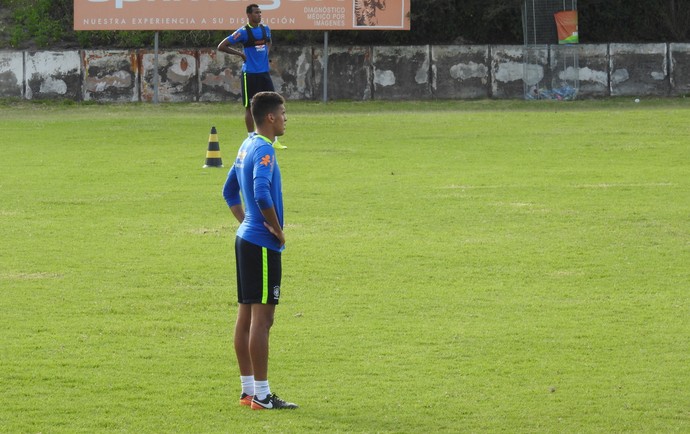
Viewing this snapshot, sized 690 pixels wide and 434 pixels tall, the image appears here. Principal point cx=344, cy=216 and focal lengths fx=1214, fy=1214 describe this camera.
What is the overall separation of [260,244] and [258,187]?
345mm

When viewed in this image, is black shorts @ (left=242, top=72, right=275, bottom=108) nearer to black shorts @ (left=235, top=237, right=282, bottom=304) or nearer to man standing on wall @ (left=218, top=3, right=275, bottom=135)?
man standing on wall @ (left=218, top=3, right=275, bottom=135)

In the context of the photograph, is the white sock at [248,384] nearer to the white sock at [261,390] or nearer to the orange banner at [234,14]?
the white sock at [261,390]

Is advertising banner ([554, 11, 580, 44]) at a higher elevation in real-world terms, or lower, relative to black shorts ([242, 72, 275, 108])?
higher

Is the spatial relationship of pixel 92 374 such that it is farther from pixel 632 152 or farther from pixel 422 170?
pixel 632 152

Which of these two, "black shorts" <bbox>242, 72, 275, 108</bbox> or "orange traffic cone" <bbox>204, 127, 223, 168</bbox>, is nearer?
"orange traffic cone" <bbox>204, 127, 223, 168</bbox>

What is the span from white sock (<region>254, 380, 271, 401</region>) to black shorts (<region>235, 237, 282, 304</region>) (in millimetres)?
495

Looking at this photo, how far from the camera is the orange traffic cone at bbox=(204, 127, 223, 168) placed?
62.2ft

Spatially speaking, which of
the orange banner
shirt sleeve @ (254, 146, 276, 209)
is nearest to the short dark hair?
shirt sleeve @ (254, 146, 276, 209)

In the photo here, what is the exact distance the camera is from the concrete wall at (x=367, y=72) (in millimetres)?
34375

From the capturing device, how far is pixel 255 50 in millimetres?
21047

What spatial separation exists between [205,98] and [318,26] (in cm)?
398

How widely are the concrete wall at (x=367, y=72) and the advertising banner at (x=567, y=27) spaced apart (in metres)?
0.31

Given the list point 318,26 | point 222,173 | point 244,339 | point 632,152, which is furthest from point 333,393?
point 318,26

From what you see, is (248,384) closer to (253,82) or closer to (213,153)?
(213,153)
